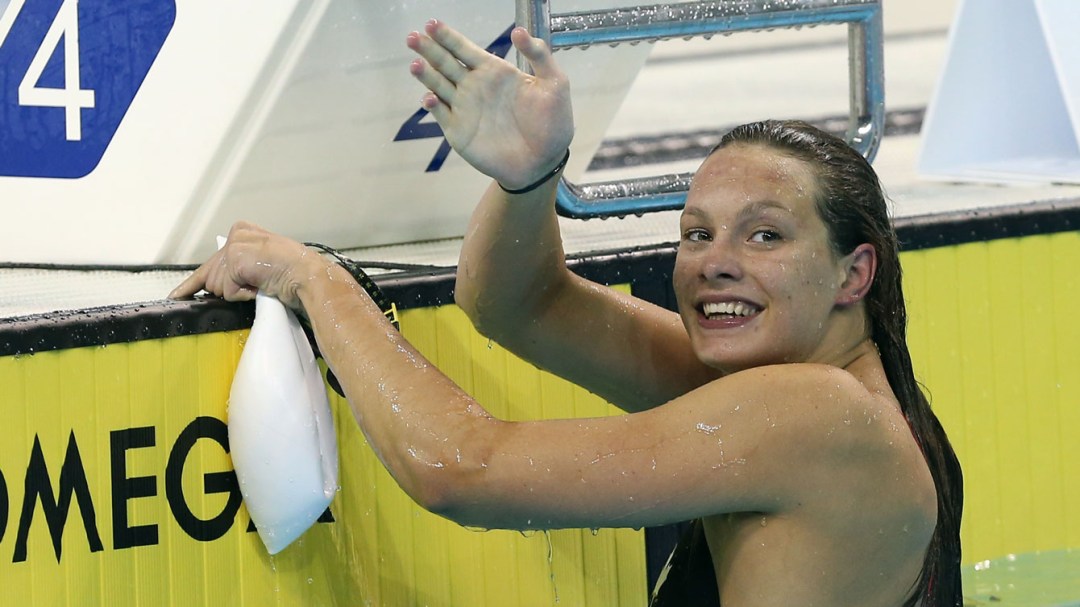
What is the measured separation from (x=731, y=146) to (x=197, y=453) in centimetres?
77

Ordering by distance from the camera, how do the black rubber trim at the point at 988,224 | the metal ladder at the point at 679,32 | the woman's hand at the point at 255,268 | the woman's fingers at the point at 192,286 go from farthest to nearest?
1. the black rubber trim at the point at 988,224
2. the metal ladder at the point at 679,32
3. the woman's fingers at the point at 192,286
4. the woman's hand at the point at 255,268

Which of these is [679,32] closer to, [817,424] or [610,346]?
[610,346]

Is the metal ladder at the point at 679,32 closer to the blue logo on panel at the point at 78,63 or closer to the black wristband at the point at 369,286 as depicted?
the black wristband at the point at 369,286

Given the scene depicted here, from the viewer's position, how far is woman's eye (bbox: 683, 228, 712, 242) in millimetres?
1635

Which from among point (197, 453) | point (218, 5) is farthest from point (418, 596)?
point (218, 5)

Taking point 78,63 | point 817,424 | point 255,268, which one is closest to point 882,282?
point 817,424

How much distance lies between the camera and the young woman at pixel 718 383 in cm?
144

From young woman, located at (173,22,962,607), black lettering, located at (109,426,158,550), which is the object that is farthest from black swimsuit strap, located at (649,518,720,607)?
black lettering, located at (109,426,158,550)

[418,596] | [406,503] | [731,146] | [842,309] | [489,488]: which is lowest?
[418,596]

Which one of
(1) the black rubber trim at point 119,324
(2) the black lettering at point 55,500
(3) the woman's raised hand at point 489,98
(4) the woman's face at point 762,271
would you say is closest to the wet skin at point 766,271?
(4) the woman's face at point 762,271

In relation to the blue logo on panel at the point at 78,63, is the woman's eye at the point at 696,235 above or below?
below

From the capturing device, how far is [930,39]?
24.2ft

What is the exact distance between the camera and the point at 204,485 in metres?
1.88

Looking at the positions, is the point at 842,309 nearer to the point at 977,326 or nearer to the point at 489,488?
the point at 489,488
